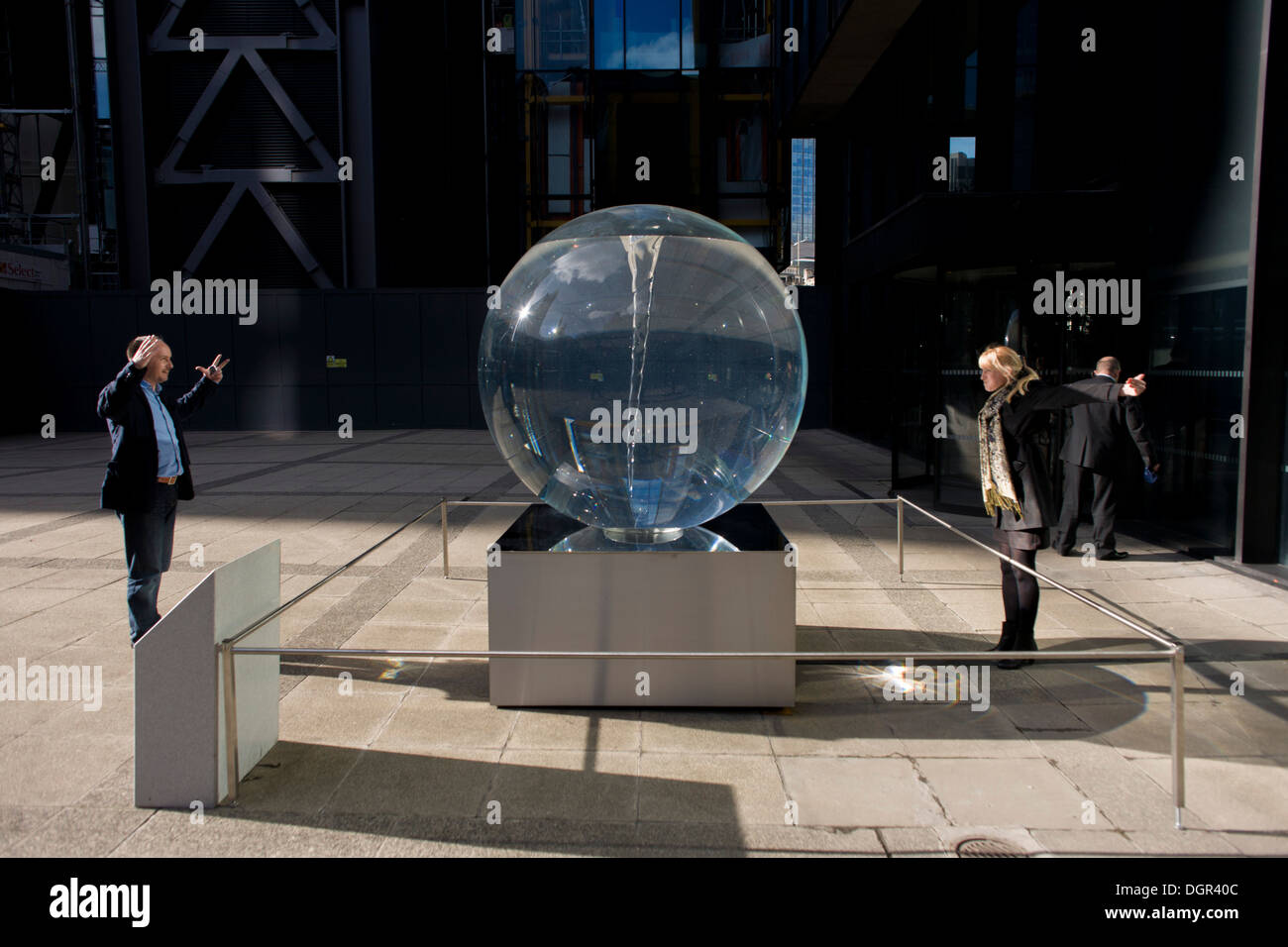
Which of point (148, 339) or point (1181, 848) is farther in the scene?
point (148, 339)

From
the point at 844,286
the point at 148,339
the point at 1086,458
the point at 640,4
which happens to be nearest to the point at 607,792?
the point at 148,339

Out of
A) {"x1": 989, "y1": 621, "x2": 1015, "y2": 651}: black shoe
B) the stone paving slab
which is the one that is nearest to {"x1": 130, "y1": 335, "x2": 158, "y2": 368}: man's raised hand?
the stone paving slab

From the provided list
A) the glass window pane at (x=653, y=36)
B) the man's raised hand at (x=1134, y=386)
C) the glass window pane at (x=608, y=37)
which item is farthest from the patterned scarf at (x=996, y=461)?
the glass window pane at (x=608, y=37)

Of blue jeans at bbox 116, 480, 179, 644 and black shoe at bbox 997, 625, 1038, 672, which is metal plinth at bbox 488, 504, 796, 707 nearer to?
black shoe at bbox 997, 625, 1038, 672

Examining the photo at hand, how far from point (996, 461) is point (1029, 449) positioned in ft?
0.71

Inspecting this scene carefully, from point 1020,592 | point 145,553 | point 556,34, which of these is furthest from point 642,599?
point 556,34

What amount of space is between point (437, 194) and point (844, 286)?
14.1 metres

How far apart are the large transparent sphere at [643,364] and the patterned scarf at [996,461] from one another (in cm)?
178

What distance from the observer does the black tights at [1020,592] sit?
18.7 feet

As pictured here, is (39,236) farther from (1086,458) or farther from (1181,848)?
(1181,848)

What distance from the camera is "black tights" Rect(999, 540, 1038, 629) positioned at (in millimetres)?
5695

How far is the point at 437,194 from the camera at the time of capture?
94.0ft

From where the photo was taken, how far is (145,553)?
5680 mm

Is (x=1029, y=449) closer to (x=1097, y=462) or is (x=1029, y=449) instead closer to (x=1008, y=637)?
(x=1008, y=637)
